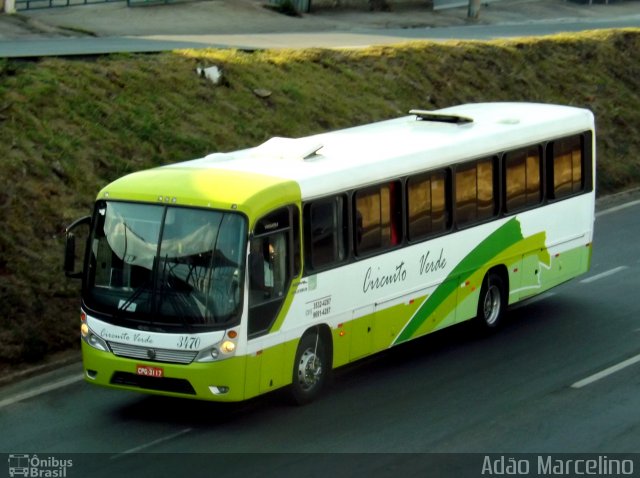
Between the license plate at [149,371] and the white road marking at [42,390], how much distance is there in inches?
78.9

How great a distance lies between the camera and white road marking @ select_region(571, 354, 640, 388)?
1563 centimetres

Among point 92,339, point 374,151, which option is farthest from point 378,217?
point 92,339

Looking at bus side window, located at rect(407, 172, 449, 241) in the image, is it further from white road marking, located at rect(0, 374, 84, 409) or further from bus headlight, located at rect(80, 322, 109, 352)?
white road marking, located at rect(0, 374, 84, 409)

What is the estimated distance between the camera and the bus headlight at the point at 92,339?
1415 cm

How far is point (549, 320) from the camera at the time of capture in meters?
19.1

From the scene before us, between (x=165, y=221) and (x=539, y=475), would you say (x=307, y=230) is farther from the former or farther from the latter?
(x=539, y=475)

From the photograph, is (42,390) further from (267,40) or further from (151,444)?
(267,40)

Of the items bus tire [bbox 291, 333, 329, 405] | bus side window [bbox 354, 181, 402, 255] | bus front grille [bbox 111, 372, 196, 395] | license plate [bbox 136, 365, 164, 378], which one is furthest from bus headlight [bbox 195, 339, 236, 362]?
bus side window [bbox 354, 181, 402, 255]

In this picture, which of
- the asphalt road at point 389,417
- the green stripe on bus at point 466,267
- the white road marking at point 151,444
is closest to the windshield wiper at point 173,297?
the white road marking at point 151,444

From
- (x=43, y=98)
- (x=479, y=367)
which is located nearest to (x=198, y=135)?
(x=43, y=98)

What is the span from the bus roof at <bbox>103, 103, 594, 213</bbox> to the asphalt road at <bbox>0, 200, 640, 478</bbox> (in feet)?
7.70

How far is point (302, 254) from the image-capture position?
14570mm

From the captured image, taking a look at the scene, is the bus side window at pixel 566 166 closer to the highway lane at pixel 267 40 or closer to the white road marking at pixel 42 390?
the white road marking at pixel 42 390

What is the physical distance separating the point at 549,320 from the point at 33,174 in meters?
7.57
